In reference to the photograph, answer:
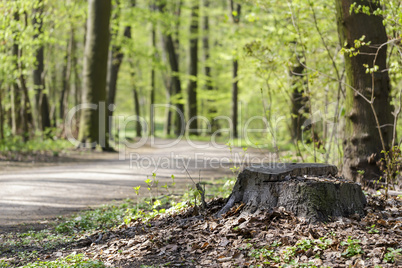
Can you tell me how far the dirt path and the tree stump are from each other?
1.77 meters

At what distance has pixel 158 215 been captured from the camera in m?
5.41

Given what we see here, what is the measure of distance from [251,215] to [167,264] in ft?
3.69

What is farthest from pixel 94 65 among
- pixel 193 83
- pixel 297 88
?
pixel 193 83

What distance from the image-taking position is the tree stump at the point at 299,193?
13.9ft

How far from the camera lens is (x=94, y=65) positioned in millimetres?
14617

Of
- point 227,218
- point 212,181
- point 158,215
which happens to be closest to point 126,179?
point 212,181

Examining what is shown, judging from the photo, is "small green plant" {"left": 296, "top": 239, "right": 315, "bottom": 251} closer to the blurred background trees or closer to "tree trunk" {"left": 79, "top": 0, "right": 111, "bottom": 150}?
the blurred background trees

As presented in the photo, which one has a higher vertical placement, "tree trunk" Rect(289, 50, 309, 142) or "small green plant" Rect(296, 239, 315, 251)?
"tree trunk" Rect(289, 50, 309, 142)

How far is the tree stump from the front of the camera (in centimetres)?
423

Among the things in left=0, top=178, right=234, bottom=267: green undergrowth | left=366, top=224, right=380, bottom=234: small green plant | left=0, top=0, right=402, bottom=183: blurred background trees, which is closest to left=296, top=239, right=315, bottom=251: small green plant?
left=366, top=224, right=380, bottom=234: small green plant

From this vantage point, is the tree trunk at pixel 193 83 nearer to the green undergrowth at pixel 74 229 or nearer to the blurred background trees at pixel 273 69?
the blurred background trees at pixel 273 69

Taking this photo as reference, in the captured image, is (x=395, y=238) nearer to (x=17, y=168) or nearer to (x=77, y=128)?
(x=17, y=168)

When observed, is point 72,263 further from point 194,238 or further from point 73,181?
point 73,181

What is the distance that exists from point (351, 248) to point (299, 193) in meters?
0.83
